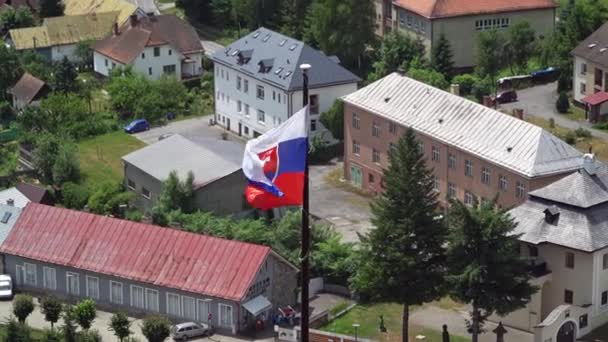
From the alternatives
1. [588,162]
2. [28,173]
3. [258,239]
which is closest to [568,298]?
[588,162]

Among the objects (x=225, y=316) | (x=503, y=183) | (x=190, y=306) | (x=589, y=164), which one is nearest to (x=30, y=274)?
(x=190, y=306)

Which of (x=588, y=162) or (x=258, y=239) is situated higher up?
(x=588, y=162)

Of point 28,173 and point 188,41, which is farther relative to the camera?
point 188,41

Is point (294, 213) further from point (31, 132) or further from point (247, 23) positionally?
point (247, 23)

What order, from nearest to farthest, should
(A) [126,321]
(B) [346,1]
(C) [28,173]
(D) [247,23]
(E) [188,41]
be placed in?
(A) [126,321] < (C) [28,173] < (B) [346,1] < (E) [188,41] < (D) [247,23]

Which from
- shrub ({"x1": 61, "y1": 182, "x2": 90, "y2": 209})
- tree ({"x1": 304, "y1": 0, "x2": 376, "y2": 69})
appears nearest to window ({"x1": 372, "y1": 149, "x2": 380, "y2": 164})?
shrub ({"x1": 61, "y1": 182, "x2": 90, "y2": 209})

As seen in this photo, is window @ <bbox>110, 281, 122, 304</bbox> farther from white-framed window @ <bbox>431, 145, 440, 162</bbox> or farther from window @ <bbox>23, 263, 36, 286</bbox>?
white-framed window @ <bbox>431, 145, 440, 162</bbox>
